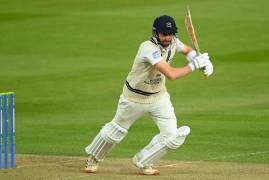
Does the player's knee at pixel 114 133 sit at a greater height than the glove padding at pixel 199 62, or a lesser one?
lesser

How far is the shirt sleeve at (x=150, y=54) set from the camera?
11281mm

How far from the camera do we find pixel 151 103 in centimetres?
1170

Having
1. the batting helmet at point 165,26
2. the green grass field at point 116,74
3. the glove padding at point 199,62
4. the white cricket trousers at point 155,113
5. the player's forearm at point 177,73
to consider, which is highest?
the batting helmet at point 165,26

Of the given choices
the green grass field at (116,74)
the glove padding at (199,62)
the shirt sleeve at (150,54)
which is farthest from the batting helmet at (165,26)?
the green grass field at (116,74)

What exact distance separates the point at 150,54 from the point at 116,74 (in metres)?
12.6

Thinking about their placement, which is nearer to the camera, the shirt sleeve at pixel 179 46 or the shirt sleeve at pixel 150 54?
the shirt sleeve at pixel 150 54

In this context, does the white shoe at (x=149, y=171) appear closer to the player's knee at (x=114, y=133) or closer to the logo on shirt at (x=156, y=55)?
the player's knee at (x=114, y=133)

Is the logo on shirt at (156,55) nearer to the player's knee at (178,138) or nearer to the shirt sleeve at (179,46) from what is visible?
the shirt sleeve at (179,46)

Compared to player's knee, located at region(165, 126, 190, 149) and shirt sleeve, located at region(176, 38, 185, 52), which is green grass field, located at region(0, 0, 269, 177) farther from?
shirt sleeve, located at region(176, 38, 185, 52)

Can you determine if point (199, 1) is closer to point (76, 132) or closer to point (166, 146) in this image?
point (76, 132)

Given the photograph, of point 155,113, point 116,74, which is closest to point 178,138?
point 155,113

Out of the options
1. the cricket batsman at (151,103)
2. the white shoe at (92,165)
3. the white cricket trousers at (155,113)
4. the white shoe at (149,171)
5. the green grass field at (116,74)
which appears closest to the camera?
the cricket batsman at (151,103)

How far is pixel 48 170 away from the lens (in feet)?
39.4

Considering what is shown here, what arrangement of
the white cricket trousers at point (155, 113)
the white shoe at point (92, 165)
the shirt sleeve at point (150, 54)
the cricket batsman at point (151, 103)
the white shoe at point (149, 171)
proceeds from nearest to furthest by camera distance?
1. the shirt sleeve at point (150, 54)
2. the cricket batsman at point (151, 103)
3. the white cricket trousers at point (155, 113)
4. the white shoe at point (149, 171)
5. the white shoe at point (92, 165)
